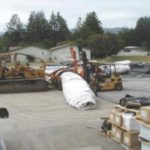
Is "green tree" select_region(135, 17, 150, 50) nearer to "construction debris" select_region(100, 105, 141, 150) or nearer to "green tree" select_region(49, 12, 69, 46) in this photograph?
"green tree" select_region(49, 12, 69, 46)

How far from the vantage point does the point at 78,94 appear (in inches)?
912

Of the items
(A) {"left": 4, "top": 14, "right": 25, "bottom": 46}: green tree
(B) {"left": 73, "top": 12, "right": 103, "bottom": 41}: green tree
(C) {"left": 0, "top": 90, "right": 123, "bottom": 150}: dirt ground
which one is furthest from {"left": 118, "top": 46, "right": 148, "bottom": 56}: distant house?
(C) {"left": 0, "top": 90, "right": 123, "bottom": 150}: dirt ground

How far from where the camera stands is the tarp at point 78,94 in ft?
71.9

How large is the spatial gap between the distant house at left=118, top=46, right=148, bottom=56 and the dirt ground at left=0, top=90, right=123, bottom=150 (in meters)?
83.4

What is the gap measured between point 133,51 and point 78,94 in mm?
91247

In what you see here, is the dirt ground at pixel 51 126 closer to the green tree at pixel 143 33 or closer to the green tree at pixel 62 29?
the green tree at pixel 143 33

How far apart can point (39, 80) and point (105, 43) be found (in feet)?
178

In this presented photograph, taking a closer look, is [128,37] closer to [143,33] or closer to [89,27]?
[143,33]

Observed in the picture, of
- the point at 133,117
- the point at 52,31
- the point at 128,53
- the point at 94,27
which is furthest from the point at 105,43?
the point at 133,117

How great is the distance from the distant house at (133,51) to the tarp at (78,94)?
81707 millimetres

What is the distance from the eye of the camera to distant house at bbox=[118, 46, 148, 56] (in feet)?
356

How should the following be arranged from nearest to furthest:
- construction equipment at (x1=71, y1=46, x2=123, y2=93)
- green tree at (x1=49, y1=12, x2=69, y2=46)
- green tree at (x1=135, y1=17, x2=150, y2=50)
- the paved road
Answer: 1. the paved road
2. construction equipment at (x1=71, y1=46, x2=123, y2=93)
3. green tree at (x1=135, y1=17, x2=150, y2=50)
4. green tree at (x1=49, y1=12, x2=69, y2=46)

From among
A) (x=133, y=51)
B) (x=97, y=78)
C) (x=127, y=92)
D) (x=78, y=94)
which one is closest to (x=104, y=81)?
(x=97, y=78)

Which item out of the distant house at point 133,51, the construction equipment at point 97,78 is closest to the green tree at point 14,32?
the distant house at point 133,51
